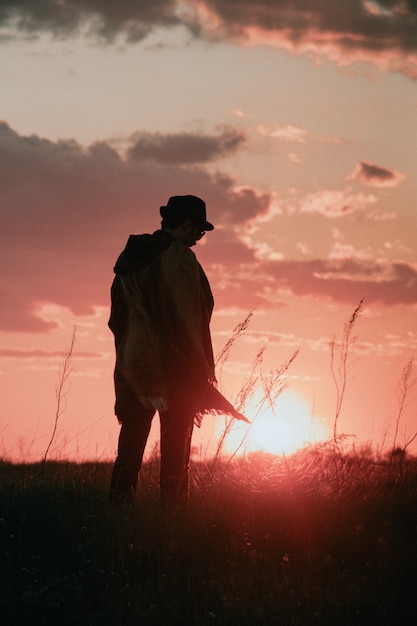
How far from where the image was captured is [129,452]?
19.6 feet

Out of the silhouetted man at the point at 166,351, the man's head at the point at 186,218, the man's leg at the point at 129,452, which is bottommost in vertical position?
the man's leg at the point at 129,452

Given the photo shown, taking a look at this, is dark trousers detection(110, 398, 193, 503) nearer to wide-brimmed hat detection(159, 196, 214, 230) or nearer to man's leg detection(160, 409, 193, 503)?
man's leg detection(160, 409, 193, 503)

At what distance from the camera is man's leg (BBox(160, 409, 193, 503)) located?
5.86m

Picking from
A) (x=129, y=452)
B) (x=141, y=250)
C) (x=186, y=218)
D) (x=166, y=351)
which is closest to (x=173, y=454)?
(x=129, y=452)

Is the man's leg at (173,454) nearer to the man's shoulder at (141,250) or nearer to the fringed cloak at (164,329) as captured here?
the fringed cloak at (164,329)

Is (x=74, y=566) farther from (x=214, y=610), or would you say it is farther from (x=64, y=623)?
(x=214, y=610)

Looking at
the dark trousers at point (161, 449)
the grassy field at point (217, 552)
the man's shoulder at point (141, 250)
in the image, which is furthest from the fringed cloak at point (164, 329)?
the grassy field at point (217, 552)

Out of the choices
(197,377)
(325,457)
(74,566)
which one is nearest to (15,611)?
(74,566)

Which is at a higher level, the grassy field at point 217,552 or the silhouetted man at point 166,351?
the silhouetted man at point 166,351

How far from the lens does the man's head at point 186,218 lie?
19.5ft

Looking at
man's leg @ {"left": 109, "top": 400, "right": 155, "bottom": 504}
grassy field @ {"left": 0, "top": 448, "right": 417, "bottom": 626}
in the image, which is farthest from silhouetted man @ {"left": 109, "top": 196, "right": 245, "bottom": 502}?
grassy field @ {"left": 0, "top": 448, "right": 417, "bottom": 626}

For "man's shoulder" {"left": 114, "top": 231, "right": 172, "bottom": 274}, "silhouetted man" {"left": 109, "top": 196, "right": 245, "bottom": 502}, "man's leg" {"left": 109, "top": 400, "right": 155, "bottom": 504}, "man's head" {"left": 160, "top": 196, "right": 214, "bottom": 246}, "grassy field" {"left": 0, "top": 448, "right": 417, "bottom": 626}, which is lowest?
"grassy field" {"left": 0, "top": 448, "right": 417, "bottom": 626}

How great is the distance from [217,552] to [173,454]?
918 millimetres

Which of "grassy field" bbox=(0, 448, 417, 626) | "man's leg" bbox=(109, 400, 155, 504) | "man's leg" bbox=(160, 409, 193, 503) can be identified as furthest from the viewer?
"man's leg" bbox=(109, 400, 155, 504)
